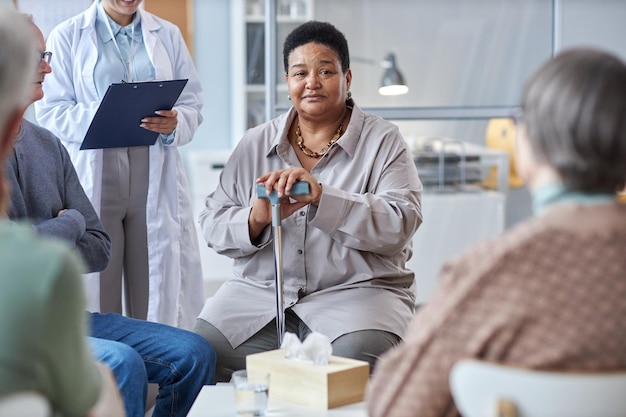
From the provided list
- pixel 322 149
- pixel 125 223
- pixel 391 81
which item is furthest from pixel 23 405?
pixel 391 81

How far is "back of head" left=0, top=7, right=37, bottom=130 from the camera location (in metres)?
1.07

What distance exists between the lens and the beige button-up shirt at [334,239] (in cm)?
230

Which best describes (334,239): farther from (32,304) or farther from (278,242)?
(32,304)

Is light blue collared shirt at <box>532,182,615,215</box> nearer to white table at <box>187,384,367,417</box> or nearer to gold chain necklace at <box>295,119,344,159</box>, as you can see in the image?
white table at <box>187,384,367,417</box>

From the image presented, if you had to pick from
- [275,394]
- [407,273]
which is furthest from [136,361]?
[407,273]

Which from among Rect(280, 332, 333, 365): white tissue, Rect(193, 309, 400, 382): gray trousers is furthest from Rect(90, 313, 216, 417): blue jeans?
Rect(280, 332, 333, 365): white tissue

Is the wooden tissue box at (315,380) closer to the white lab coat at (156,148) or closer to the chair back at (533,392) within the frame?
the chair back at (533,392)

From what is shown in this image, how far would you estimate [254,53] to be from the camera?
5047 mm

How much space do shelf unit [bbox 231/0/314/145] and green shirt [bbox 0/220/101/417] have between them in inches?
142

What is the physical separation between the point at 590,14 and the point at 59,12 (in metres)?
Answer: 2.87

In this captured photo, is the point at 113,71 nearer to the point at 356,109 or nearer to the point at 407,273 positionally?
the point at 356,109

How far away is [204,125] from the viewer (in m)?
6.61

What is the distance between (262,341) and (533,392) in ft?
4.23

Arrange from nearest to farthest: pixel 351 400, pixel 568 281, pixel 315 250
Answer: pixel 568 281 < pixel 351 400 < pixel 315 250
